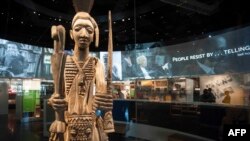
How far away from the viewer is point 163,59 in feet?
15.1

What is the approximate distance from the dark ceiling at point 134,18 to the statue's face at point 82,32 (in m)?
1.37

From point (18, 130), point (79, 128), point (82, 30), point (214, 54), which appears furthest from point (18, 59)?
point (214, 54)

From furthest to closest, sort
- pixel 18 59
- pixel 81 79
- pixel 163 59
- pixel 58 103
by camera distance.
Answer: pixel 163 59, pixel 18 59, pixel 81 79, pixel 58 103

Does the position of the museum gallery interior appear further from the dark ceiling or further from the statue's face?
the statue's face

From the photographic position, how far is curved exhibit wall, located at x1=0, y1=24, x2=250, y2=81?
364 centimetres

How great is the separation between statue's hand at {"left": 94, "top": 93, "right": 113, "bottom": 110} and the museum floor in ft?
7.35

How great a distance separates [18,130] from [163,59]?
253 centimetres

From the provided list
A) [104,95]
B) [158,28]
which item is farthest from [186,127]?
[104,95]

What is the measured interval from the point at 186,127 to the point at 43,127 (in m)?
2.12

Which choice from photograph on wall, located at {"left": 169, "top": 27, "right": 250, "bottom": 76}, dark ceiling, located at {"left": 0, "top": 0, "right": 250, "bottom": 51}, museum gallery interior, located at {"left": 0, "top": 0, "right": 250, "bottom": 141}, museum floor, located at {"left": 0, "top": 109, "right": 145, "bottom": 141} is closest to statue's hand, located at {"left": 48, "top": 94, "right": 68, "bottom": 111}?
museum gallery interior, located at {"left": 0, "top": 0, "right": 250, "bottom": 141}

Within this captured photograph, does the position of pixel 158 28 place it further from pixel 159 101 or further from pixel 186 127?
pixel 186 127

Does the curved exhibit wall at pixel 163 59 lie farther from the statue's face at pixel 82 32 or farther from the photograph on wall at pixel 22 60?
the statue's face at pixel 82 32

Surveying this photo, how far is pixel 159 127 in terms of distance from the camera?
14.4 feet

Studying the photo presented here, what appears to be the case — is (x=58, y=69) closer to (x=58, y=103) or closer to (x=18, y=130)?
(x=58, y=103)
